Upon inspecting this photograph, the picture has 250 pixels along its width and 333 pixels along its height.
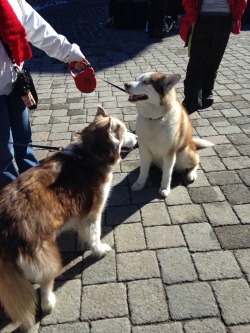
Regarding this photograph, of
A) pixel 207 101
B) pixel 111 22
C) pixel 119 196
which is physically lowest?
pixel 111 22

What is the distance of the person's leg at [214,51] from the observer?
16.4 feet

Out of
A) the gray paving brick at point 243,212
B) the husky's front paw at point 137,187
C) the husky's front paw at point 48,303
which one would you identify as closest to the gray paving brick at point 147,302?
the husky's front paw at point 48,303

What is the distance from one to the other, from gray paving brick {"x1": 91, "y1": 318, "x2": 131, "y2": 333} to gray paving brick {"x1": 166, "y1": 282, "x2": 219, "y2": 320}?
0.37 metres

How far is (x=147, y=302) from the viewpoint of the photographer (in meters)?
2.58

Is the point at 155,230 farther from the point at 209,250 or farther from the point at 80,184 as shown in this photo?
the point at 80,184

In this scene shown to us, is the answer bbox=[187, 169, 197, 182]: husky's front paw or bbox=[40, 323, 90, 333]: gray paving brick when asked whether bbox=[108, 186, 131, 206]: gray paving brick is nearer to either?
bbox=[187, 169, 197, 182]: husky's front paw

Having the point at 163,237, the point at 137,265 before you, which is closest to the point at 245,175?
the point at 163,237

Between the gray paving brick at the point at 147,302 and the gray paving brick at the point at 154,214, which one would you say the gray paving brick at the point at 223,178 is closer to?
the gray paving brick at the point at 154,214

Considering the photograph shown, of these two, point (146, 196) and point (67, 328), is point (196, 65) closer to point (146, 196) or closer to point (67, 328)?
point (146, 196)

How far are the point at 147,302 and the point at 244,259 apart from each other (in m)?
1.02

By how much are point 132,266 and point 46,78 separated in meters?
5.99

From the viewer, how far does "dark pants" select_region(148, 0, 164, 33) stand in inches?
392

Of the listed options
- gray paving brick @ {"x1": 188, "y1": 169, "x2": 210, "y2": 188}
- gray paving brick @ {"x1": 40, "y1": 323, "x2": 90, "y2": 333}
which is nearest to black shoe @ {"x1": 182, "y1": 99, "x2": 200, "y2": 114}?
gray paving brick @ {"x1": 188, "y1": 169, "x2": 210, "y2": 188}

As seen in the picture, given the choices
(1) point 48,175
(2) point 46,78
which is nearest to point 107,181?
(1) point 48,175
